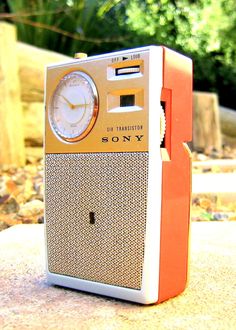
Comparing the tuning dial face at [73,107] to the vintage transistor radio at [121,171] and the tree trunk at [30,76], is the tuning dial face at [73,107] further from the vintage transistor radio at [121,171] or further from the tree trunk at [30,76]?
the tree trunk at [30,76]

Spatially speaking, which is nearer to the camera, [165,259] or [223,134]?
[165,259]

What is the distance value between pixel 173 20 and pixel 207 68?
120 cm

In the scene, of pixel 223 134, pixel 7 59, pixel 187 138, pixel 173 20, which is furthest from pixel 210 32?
pixel 187 138

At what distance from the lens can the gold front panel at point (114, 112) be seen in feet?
4.27

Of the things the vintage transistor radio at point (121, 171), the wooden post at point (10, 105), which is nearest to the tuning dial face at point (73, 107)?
the vintage transistor radio at point (121, 171)

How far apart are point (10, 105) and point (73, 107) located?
301 cm

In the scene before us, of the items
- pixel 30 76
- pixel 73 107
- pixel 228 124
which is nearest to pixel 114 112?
pixel 73 107

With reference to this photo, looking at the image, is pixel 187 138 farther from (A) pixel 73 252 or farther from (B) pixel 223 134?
(B) pixel 223 134

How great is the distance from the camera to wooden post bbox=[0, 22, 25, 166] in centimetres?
424

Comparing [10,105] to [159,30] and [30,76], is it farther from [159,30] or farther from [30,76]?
[159,30]

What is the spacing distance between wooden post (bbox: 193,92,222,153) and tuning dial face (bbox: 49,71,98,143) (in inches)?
201

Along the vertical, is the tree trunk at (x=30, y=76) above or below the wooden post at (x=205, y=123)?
above

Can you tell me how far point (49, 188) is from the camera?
4.88ft

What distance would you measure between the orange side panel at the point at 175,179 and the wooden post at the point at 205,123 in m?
5.12
